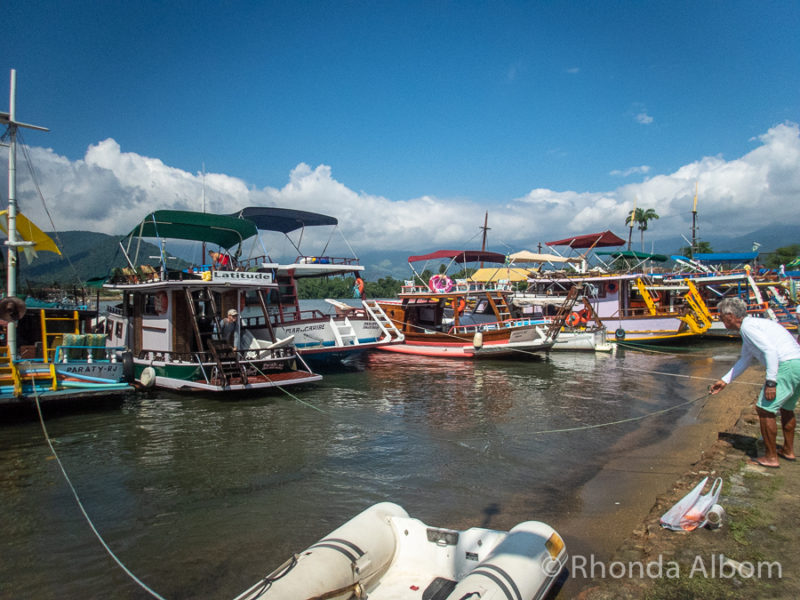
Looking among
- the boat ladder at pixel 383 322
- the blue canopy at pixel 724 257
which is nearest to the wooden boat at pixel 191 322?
the boat ladder at pixel 383 322

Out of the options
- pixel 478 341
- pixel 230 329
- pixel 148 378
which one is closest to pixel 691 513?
pixel 230 329

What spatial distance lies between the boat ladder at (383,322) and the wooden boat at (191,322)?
12.0 ft

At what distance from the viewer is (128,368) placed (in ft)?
39.3

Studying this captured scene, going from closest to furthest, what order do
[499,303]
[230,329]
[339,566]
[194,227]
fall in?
[339,566], [230,329], [194,227], [499,303]

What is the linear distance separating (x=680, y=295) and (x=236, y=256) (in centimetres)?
2779

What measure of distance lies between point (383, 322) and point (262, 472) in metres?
10.8

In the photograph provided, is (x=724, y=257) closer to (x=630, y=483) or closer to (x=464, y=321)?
(x=464, y=321)

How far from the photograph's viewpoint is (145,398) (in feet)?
42.1

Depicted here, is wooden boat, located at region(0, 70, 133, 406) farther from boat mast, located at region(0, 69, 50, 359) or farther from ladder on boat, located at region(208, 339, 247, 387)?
ladder on boat, located at region(208, 339, 247, 387)

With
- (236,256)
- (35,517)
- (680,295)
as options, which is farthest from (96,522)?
(680,295)

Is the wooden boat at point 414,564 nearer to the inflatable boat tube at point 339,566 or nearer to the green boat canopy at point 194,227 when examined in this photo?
the inflatable boat tube at point 339,566

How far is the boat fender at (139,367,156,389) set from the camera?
1231 cm

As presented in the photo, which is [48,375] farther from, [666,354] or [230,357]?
[666,354]

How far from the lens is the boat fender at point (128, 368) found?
1195 cm
